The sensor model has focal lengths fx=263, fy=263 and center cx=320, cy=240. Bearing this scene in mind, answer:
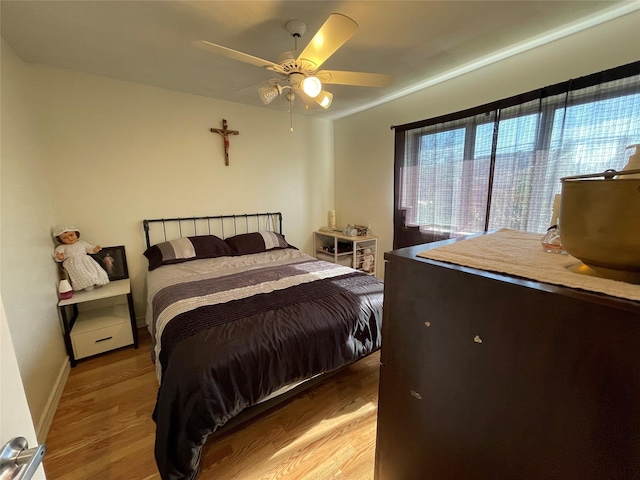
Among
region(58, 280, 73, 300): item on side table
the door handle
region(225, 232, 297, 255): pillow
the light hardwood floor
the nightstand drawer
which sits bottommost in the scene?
the light hardwood floor

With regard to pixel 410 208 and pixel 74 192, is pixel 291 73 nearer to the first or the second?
pixel 410 208

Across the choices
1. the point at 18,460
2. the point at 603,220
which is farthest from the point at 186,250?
the point at 603,220

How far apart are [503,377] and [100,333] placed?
2.89m

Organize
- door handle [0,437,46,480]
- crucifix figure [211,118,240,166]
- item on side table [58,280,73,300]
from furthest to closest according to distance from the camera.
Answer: crucifix figure [211,118,240,166]
item on side table [58,280,73,300]
door handle [0,437,46,480]

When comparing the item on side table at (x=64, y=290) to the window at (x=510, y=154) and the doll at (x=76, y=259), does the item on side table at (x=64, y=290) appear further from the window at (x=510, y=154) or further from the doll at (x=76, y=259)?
the window at (x=510, y=154)

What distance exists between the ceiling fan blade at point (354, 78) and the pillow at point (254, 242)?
76.1 inches

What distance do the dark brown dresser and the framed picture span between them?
2.82 meters

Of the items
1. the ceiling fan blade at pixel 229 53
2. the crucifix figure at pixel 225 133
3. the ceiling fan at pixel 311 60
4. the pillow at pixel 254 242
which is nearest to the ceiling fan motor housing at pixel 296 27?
the ceiling fan at pixel 311 60

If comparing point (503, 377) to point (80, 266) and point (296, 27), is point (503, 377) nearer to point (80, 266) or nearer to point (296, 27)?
point (296, 27)

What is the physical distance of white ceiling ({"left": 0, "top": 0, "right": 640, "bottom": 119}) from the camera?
5.19ft

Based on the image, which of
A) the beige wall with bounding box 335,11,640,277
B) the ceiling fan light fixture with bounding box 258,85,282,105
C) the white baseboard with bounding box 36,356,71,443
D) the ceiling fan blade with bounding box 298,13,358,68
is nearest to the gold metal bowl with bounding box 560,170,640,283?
the ceiling fan blade with bounding box 298,13,358,68

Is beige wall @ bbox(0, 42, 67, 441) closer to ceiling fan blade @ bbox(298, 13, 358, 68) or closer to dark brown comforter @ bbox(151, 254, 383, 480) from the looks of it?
dark brown comforter @ bbox(151, 254, 383, 480)

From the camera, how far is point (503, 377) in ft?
1.93

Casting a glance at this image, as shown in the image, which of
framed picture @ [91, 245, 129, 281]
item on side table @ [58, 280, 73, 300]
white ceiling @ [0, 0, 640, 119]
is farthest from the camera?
framed picture @ [91, 245, 129, 281]
